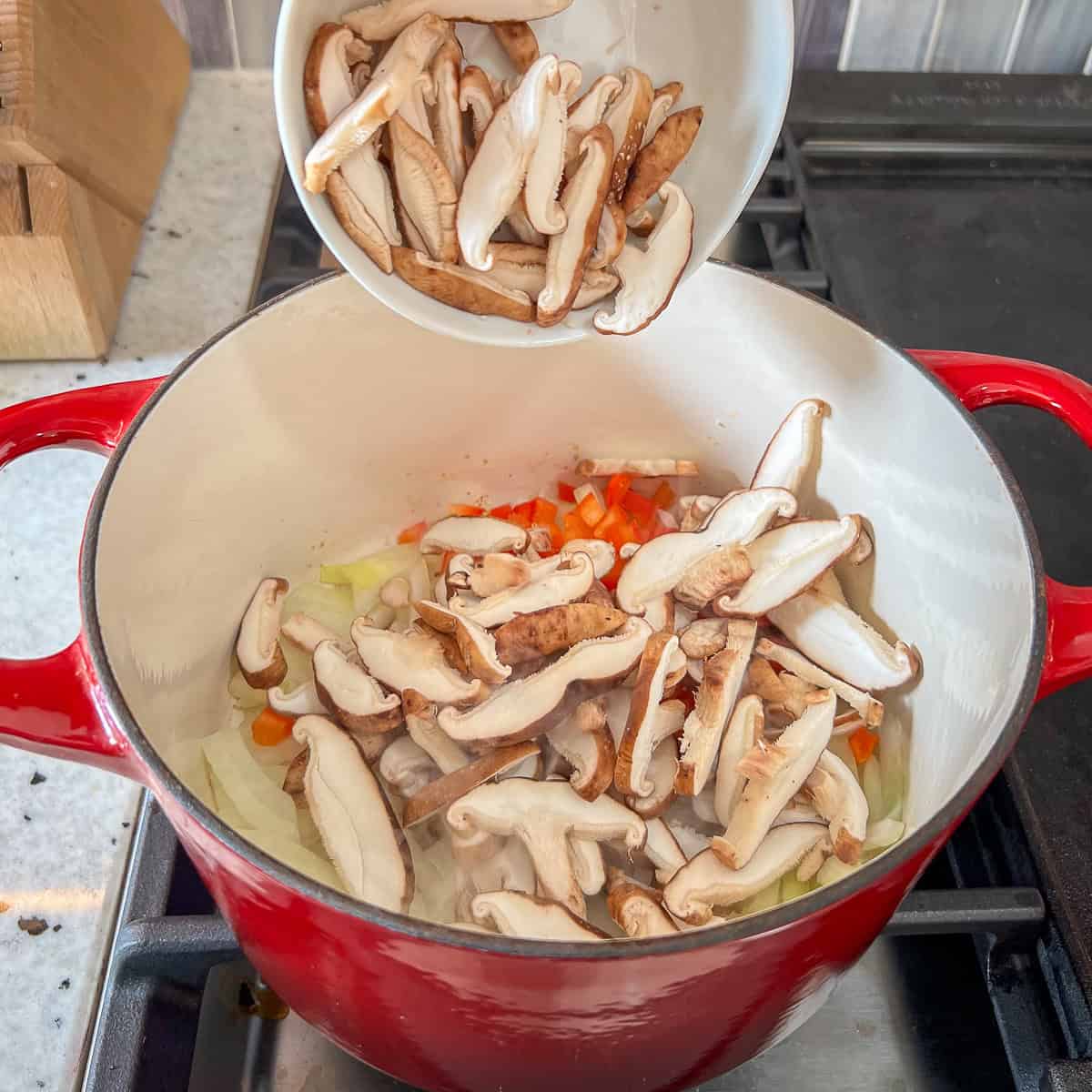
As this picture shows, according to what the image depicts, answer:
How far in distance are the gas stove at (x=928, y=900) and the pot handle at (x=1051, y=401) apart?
0.54 feet

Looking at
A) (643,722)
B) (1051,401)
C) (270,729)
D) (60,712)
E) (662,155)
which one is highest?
(662,155)

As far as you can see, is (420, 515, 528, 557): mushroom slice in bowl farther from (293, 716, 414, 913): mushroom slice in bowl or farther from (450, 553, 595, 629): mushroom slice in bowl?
(293, 716, 414, 913): mushroom slice in bowl

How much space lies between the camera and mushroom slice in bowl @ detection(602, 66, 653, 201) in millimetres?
738

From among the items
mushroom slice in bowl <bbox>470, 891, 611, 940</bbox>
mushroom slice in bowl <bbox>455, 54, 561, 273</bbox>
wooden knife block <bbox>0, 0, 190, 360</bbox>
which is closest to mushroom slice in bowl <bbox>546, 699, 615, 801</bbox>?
mushroom slice in bowl <bbox>470, 891, 611, 940</bbox>

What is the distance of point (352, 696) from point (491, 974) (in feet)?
1.17

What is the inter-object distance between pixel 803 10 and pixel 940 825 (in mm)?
1133

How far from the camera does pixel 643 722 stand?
0.75 m

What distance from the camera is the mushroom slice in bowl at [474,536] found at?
94 cm

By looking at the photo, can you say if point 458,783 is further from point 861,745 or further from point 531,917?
point 861,745

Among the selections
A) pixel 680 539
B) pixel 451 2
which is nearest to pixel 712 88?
pixel 451 2

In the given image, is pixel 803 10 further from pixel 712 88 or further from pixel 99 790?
pixel 99 790

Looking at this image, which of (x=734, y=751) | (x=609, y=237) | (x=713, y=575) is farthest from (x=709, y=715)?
(x=609, y=237)

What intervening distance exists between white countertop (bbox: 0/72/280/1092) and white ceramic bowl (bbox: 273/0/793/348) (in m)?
0.42

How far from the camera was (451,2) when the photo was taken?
0.68m
